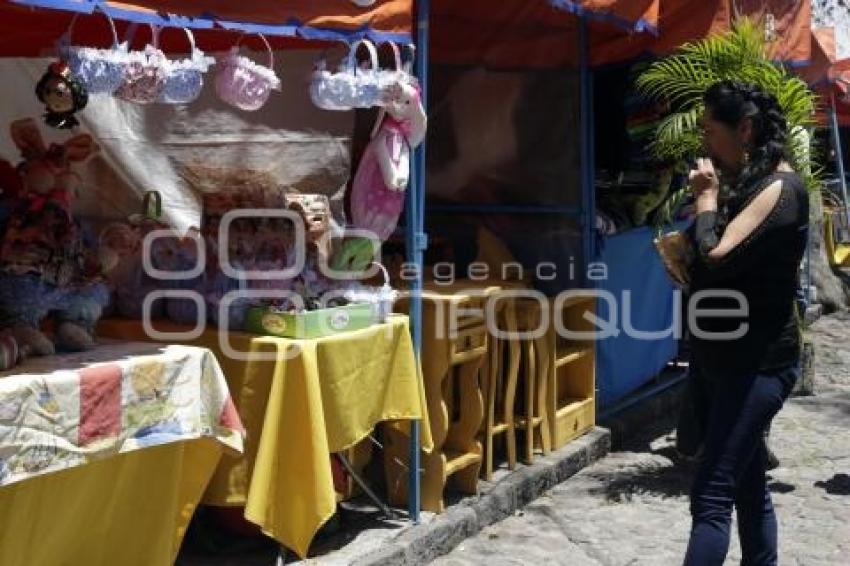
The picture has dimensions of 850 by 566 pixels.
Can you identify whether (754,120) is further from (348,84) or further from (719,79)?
(719,79)

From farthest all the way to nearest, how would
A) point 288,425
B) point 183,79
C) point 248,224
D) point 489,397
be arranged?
1. point 489,397
2. point 248,224
3. point 288,425
4. point 183,79

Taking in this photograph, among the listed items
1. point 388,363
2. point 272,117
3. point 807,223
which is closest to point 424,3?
point 272,117

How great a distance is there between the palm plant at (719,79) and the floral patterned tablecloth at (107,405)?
2971 millimetres

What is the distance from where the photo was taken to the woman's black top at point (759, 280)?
11.0ft

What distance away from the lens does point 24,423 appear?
298 centimetres

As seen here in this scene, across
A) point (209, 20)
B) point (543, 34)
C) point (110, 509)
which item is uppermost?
point (543, 34)

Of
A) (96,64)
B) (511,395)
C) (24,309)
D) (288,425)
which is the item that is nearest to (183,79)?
(96,64)

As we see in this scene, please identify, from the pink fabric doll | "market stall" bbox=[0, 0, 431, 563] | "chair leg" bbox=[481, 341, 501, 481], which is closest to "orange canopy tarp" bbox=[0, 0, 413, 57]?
"market stall" bbox=[0, 0, 431, 563]

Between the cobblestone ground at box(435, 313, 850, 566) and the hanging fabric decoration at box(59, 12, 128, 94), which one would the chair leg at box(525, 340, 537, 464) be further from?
the hanging fabric decoration at box(59, 12, 128, 94)

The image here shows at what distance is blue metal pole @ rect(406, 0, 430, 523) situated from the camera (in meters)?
4.39

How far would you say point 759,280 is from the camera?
3418mm

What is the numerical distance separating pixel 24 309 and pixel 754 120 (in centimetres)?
240

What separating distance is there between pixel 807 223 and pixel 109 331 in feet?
8.48

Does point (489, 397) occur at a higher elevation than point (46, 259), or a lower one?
lower
